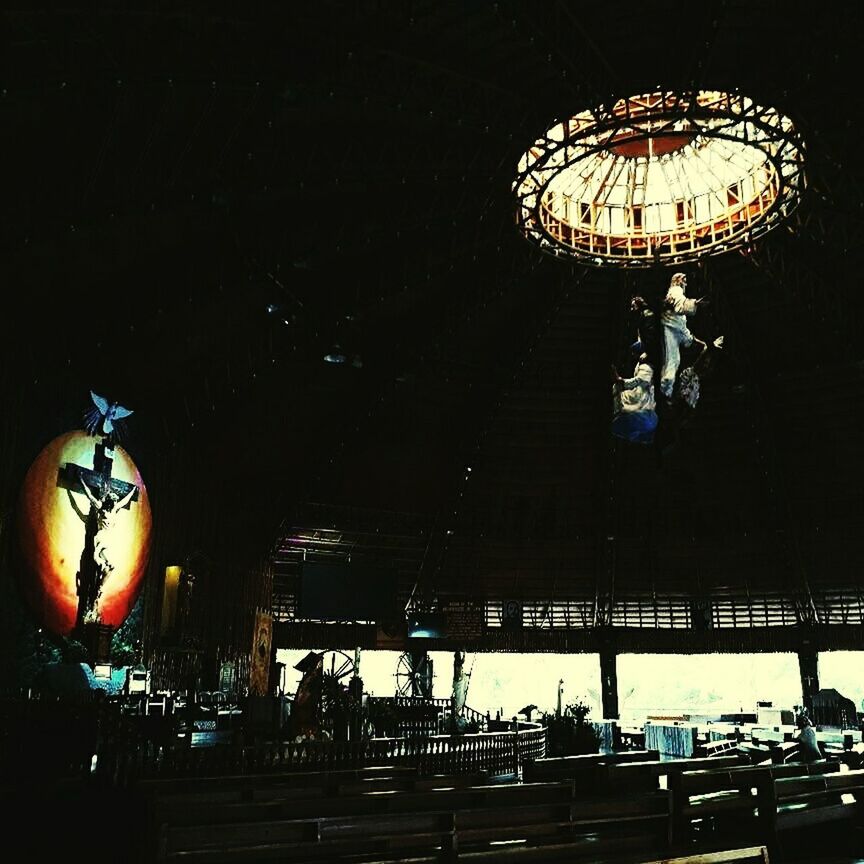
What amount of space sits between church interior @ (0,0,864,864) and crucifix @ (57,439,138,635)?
8 centimetres

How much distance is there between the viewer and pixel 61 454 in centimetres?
1509

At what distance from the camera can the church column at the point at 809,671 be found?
84.0 feet

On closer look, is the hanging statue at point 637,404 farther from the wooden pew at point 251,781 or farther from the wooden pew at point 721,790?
the wooden pew at point 251,781

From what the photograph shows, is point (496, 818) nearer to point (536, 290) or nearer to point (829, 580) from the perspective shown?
point (536, 290)

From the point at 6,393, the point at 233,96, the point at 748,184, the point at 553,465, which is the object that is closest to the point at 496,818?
the point at 233,96

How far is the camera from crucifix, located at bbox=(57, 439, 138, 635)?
1526 cm

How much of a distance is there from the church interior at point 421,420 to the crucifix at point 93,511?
0.08 metres

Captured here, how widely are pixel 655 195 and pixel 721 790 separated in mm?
13447

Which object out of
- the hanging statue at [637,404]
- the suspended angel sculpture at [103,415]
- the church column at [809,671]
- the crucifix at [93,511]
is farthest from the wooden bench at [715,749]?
the suspended angel sculpture at [103,415]

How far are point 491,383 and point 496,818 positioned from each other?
56.1 ft

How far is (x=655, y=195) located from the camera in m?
18.4

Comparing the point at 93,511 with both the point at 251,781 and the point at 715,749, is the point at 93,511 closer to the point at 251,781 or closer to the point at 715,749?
the point at 251,781

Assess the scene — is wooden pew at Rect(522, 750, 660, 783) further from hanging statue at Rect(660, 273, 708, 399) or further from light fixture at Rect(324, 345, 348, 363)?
light fixture at Rect(324, 345, 348, 363)

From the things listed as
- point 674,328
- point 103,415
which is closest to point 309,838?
point 103,415
